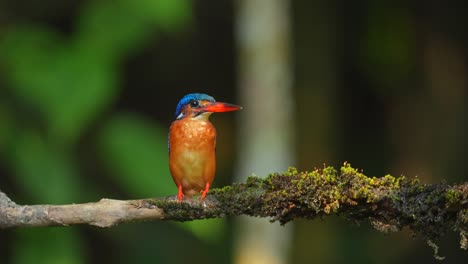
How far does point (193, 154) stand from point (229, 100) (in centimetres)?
356

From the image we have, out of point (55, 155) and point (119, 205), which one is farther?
point (55, 155)

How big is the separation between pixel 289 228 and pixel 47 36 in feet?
6.00

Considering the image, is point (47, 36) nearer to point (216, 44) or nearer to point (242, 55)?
point (242, 55)

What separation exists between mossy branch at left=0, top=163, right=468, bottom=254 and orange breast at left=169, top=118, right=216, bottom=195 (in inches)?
26.8

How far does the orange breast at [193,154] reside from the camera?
11.5ft

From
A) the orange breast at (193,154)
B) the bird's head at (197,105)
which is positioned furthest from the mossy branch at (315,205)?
the bird's head at (197,105)

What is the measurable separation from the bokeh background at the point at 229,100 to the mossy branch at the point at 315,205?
163 centimetres

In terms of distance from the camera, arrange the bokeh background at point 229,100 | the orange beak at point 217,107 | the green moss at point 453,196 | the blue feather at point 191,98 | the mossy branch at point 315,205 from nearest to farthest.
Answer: the green moss at point 453,196 → the mossy branch at point 315,205 → the orange beak at point 217,107 → the blue feather at point 191,98 → the bokeh background at point 229,100

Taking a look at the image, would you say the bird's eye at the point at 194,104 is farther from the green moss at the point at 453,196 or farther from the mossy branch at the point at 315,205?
the green moss at the point at 453,196

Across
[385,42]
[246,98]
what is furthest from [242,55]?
[385,42]

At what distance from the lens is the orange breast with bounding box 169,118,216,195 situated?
3.49m

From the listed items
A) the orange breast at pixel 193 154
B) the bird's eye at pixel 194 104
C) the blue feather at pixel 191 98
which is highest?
the blue feather at pixel 191 98

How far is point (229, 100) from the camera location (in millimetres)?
7066

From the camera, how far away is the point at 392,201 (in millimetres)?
2605
